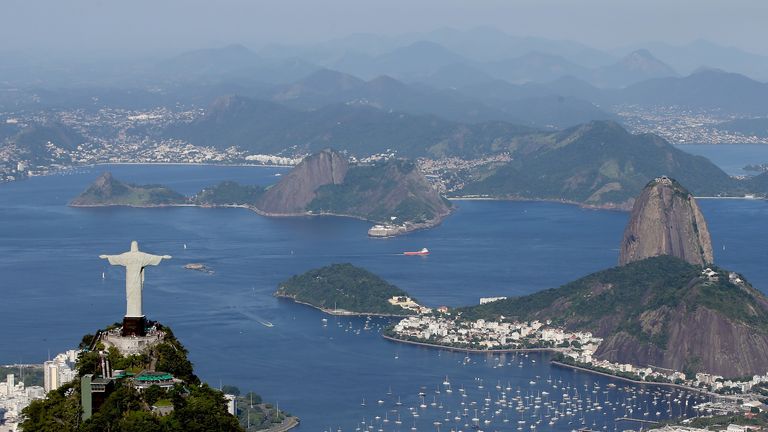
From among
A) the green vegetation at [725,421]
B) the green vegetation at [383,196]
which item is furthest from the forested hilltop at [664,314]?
the green vegetation at [383,196]

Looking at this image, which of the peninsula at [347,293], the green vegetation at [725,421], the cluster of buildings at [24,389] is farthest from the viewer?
the peninsula at [347,293]

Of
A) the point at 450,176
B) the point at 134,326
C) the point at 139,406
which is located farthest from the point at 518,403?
the point at 450,176

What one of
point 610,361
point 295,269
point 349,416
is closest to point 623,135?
point 295,269

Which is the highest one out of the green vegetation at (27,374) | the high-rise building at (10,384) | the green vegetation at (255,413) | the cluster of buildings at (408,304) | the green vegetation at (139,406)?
the green vegetation at (139,406)

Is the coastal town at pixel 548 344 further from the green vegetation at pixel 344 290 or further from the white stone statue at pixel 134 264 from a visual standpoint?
the white stone statue at pixel 134 264

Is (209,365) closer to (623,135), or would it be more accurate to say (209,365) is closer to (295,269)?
(295,269)

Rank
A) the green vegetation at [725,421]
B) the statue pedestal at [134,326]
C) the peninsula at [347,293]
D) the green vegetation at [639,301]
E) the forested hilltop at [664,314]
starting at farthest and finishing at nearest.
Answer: the peninsula at [347,293] < the green vegetation at [639,301] < the forested hilltop at [664,314] < the green vegetation at [725,421] < the statue pedestal at [134,326]

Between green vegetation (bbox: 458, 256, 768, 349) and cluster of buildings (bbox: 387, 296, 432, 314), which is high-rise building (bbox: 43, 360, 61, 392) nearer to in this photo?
green vegetation (bbox: 458, 256, 768, 349)
